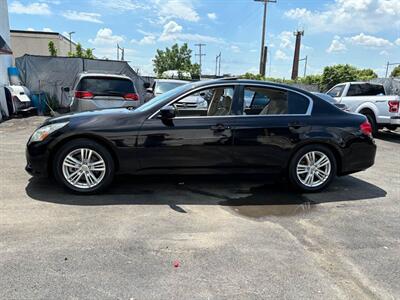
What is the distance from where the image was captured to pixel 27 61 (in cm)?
1694

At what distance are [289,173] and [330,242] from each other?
5.43 feet

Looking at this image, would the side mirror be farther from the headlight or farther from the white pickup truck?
the white pickup truck

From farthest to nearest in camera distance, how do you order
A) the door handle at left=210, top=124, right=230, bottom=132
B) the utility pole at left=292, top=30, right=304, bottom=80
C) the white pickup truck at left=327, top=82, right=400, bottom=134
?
the utility pole at left=292, top=30, right=304, bottom=80 → the white pickup truck at left=327, top=82, right=400, bottom=134 → the door handle at left=210, top=124, right=230, bottom=132

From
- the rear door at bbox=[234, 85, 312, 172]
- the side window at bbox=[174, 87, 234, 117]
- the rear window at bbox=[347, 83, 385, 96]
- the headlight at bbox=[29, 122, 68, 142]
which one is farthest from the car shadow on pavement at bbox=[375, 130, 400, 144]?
the headlight at bbox=[29, 122, 68, 142]

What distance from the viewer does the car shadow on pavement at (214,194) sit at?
15.7ft

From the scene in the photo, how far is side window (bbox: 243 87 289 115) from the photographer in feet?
17.7

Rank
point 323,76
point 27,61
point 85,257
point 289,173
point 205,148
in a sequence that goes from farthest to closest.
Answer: point 323,76
point 27,61
point 289,173
point 205,148
point 85,257

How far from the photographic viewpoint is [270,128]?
17.2 ft

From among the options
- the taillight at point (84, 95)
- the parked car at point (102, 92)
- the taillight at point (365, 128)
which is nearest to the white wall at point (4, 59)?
the parked car at point (102, 92)

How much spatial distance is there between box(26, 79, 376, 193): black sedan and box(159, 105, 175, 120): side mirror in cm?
1

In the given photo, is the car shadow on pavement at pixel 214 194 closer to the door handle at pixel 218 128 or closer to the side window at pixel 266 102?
the door handle at pixel 218 128

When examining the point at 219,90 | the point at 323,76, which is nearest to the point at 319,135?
the point at 219,90

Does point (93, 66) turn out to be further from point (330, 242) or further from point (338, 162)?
point (330, 242)

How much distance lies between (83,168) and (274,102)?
285cm
